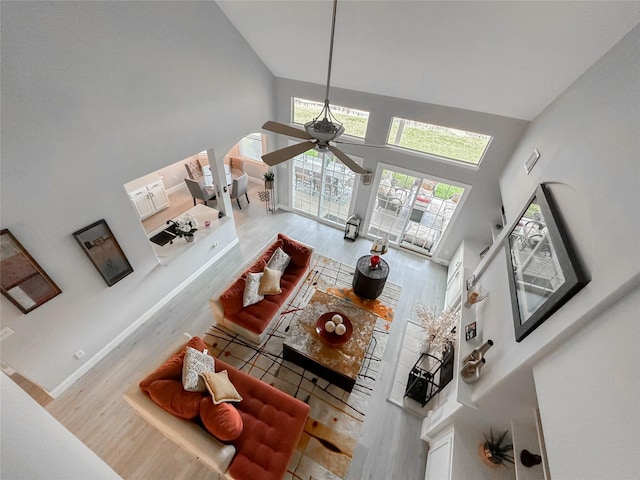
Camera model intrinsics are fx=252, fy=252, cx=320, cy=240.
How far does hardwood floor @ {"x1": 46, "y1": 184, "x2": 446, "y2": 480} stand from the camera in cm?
286

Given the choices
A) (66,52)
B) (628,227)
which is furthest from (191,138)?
(628,227)

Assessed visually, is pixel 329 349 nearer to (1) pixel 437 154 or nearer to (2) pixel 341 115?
(1) pixel 437 154

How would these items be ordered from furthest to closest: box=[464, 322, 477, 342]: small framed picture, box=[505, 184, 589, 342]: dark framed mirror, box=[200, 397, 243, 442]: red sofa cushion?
box=[464, 322, 477, 342]: small framed picture
box=[200, 397, 243, 442]: red sofa cushion
box=[505, 184, 589, 342]: dark framed mirror

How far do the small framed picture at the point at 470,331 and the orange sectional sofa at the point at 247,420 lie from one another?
201 cm

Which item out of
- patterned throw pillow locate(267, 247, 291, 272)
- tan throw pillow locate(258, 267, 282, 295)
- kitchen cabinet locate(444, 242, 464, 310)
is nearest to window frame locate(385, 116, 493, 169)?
kitchen cabinet locate(444, 242, 464, 310)

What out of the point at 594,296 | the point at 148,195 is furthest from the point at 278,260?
the point at 148,195

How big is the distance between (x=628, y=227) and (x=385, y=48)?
11.0ft

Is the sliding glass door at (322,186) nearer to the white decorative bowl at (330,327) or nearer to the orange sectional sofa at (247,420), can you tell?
the white decorative bowl at (330,327)

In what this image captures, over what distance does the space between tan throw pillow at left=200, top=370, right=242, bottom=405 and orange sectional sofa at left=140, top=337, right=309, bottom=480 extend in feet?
0.24

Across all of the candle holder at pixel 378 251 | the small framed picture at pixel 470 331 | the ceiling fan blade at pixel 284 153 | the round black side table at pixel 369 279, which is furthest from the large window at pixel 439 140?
the ceiling fan blade at pixel 284 153

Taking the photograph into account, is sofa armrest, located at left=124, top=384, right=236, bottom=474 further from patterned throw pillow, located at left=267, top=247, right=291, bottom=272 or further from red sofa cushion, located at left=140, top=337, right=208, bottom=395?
patterned throw pillow, located at left=267, top=247, right=291, bottom=272

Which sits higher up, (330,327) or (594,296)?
(594,296)

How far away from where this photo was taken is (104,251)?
3.28 m

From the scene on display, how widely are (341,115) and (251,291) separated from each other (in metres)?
3.92
